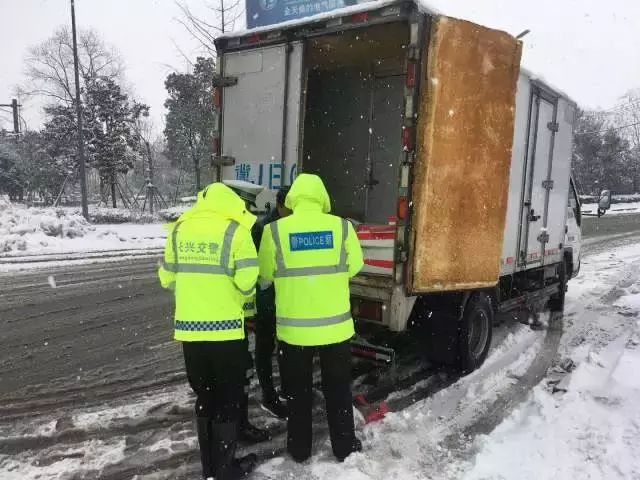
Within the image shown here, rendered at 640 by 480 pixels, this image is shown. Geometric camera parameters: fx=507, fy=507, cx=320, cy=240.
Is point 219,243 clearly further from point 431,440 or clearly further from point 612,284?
point 612,284

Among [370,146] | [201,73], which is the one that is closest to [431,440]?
[370,146]

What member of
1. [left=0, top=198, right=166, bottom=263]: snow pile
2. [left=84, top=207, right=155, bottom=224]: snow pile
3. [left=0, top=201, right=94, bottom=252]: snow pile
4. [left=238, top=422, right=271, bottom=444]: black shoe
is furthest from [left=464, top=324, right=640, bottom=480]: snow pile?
[left=84, top=207, right=155, bottom=224]: snow pile

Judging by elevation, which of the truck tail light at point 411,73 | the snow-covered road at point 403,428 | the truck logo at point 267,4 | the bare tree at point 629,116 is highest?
the bare tree at point 629,116

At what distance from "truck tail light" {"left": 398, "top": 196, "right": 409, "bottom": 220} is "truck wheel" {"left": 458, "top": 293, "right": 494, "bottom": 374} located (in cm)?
135

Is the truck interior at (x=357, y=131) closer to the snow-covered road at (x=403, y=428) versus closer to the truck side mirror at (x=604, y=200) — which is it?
the snow-covered road at (x=403, y=428)

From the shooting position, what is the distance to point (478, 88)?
4.38 m

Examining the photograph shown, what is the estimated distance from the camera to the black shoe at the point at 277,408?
4086mm

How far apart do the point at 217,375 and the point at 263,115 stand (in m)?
3.04

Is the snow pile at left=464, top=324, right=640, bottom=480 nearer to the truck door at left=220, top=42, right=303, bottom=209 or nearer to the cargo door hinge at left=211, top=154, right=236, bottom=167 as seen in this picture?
the truck door at left=220, top=42, right=303, bottom=209

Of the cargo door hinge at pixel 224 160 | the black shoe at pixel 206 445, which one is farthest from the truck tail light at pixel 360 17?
the black shoe at pixel 206 445

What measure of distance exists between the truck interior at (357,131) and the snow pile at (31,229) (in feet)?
32.7

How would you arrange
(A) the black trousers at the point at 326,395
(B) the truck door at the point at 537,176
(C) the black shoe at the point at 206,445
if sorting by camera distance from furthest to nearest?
(B) the truck door at the point at 537,176
(A) the black trousers at the point at 326,395
(C) the black shoe at the point at 206,445

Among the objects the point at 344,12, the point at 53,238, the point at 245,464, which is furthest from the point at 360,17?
the point at 53,238

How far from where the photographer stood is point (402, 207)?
4105mm
